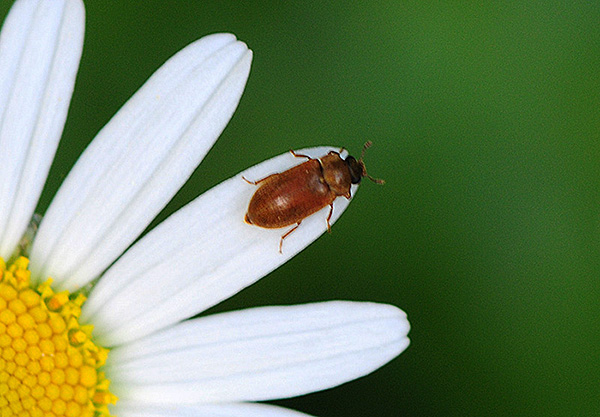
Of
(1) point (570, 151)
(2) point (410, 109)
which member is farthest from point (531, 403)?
(2) point (410, 109)

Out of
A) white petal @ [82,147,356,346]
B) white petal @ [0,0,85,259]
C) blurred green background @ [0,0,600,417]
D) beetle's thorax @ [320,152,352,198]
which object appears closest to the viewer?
white petal @ [0,0,85,259]

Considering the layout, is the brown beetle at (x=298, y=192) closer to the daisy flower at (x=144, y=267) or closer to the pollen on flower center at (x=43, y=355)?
the daisy flower at (x=144, y=267)

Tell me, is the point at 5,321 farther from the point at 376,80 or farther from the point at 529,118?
the point at 529,118

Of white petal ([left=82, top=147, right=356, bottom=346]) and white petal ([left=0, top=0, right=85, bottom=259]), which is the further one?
white petal ([left=82, top=147, right=356, bottom=346])

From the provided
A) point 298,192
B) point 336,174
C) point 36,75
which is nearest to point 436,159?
point 336,174

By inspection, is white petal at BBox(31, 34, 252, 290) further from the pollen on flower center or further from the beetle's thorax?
the beetle's thorax

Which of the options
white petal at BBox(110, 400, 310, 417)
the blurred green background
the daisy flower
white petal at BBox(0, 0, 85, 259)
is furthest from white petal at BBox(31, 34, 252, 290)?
the blurred green background
